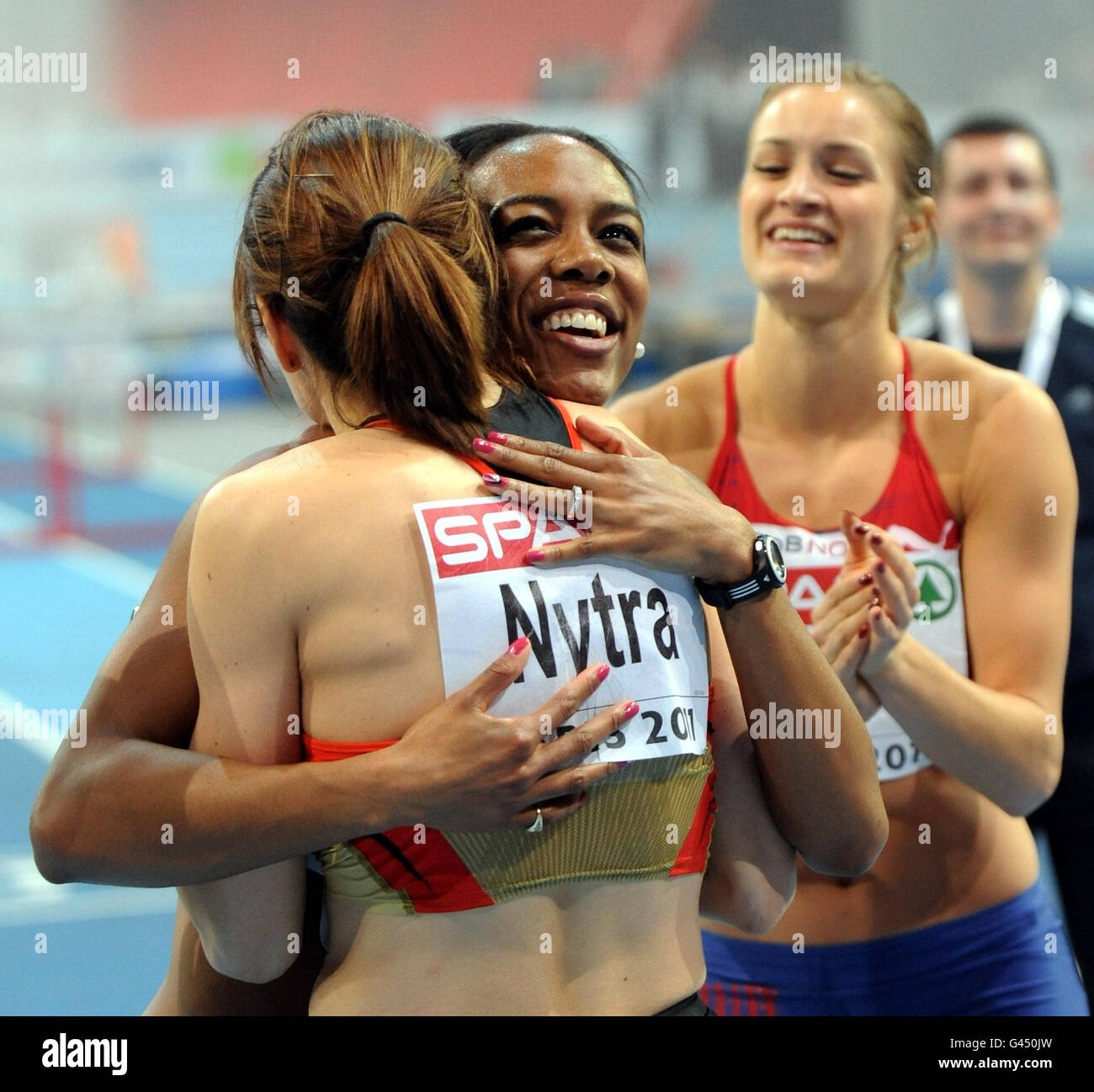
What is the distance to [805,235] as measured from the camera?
2406 mm

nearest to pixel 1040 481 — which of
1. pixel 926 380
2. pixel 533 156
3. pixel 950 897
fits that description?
pixel 926 380

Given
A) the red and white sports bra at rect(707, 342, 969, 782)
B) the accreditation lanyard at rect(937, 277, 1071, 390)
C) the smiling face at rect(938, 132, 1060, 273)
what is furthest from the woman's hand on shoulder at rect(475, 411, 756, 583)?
the smiling face at rect(938, 132, 1060, 273)

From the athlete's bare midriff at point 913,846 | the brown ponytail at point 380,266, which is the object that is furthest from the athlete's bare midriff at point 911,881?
the brown ponytail at point 380,266

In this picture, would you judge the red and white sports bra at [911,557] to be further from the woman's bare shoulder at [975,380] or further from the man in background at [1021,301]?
the man in background at [1021,301]

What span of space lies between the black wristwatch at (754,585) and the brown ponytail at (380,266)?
1.08 feet

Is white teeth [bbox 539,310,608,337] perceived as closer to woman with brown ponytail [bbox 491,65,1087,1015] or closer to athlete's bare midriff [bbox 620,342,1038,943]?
woman with brown ponytail [bbox 491,65,1087,1015]

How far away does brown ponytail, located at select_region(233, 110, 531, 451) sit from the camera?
56.7 inches

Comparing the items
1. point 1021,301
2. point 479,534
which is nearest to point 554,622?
point 479,534

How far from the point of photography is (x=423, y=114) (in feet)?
50.1

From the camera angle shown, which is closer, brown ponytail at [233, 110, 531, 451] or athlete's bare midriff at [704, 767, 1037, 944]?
brown ponytail at [233, 110, 531, 451]

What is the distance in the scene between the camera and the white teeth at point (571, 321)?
5.90 ft

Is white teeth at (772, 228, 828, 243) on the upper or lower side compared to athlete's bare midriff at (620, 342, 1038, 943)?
upper

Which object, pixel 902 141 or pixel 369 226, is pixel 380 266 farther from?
pixel 902 141

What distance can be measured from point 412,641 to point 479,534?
13 cm
